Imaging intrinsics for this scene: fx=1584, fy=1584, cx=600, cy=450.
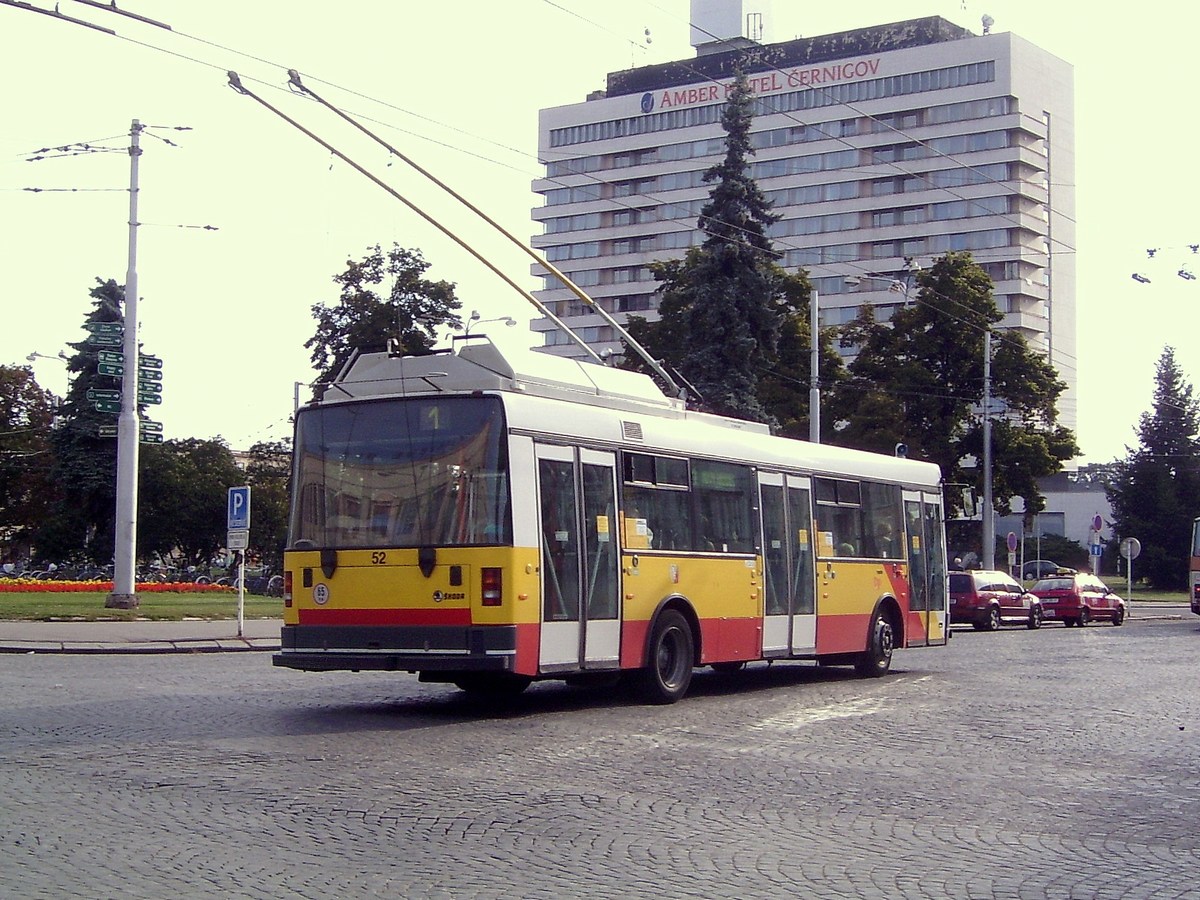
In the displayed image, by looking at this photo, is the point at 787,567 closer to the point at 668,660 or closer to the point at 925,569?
the point at 668,660

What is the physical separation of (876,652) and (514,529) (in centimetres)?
832

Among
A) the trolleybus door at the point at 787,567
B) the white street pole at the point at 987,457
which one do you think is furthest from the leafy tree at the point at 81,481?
the trolleybus door at the point at 787,567

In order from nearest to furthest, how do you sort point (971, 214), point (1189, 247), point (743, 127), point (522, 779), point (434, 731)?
point (522, 779), point (434, 731), point (1189, 247), point (743, 127), point (971, 214)

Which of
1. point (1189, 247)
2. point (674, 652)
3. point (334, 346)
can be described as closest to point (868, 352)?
point (334, 346)

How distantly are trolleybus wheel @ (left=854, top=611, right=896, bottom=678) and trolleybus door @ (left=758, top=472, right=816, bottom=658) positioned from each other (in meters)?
1.83

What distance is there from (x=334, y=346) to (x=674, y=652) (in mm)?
38247

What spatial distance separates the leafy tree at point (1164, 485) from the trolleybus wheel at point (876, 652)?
216 feet

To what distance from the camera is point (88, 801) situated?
362 inches

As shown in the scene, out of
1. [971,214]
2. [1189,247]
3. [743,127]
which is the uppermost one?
[971,214]

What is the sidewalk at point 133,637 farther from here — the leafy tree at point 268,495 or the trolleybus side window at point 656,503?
the leafy tree at point 268,495

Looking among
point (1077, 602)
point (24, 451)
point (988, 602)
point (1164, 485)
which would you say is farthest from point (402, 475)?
point (1164, 485)

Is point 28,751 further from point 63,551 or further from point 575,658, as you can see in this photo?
point 63,551

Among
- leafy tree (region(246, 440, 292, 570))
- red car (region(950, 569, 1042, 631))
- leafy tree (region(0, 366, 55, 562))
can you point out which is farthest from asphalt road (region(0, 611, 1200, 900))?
leafy tree (region(0, 366, 55, 562))

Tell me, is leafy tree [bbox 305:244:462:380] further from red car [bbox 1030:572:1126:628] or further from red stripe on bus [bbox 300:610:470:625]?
red stripe on bus [bbox 300:610:470:625]
